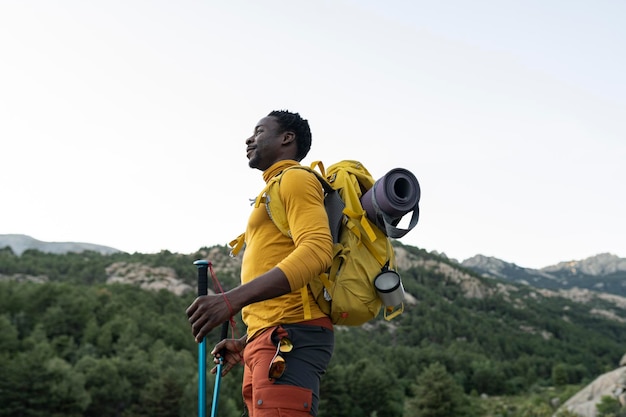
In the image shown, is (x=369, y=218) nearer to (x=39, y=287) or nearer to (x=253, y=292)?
(x=253, y=292)

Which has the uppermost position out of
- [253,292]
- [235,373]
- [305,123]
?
[305,123]

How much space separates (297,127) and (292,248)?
68 cm

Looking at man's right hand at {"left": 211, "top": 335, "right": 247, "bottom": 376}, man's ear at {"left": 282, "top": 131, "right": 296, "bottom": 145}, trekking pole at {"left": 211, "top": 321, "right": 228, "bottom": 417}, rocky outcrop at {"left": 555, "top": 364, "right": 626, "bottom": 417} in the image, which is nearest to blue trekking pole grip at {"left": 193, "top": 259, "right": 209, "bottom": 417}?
trekking pole at {"left": 211, "top": 321, "right": 228, "bottom": 417}

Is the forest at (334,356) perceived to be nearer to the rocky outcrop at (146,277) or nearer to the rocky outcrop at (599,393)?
the rocky outcrop at (599,393)

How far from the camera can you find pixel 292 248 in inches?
104

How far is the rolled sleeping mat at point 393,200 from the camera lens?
98.7 inches

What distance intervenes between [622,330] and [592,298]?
50235 millimetres

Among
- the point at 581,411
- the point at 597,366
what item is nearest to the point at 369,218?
the point at 581,411

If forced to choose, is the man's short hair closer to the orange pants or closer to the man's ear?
the man's ear

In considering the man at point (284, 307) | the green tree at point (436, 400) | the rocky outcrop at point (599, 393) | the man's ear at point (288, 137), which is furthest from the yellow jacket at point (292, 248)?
the green tree at point (436, 400)

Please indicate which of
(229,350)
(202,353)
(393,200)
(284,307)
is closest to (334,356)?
(229,350)

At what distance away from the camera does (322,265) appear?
2.42 m

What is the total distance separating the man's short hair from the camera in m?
3.00

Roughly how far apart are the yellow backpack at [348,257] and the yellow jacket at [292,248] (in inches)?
2.1
